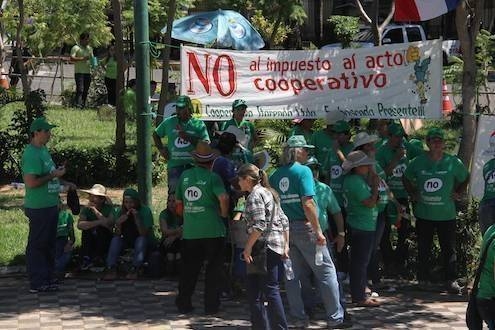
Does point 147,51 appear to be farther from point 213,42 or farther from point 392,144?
point 213,42

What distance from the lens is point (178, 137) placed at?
386 inches

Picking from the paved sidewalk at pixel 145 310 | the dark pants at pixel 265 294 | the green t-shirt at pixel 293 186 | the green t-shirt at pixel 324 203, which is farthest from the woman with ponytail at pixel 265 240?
the paved sidewalk at pixel 145 310

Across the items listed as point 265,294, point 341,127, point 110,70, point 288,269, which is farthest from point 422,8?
point 110,70

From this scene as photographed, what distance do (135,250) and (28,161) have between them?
1503 millimetres

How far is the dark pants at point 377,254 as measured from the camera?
28.8ft

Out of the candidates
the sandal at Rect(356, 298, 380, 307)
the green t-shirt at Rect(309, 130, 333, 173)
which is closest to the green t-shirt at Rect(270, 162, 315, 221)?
the sandal at Rect(356, 298, 380, 307)

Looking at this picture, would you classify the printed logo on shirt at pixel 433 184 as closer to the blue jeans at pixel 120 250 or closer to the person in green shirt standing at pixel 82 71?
the blue jeans at pixel 120 250

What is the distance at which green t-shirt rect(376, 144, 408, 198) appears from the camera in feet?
30.7

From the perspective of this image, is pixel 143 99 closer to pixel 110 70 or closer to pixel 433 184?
pixel 433 184

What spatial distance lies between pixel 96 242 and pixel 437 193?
360 centimetres

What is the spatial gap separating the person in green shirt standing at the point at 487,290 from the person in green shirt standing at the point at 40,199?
427cm

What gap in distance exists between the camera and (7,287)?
9172 mm

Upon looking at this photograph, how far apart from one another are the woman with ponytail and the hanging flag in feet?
11.1

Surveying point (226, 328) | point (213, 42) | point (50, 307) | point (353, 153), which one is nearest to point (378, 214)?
point (353, 153)
